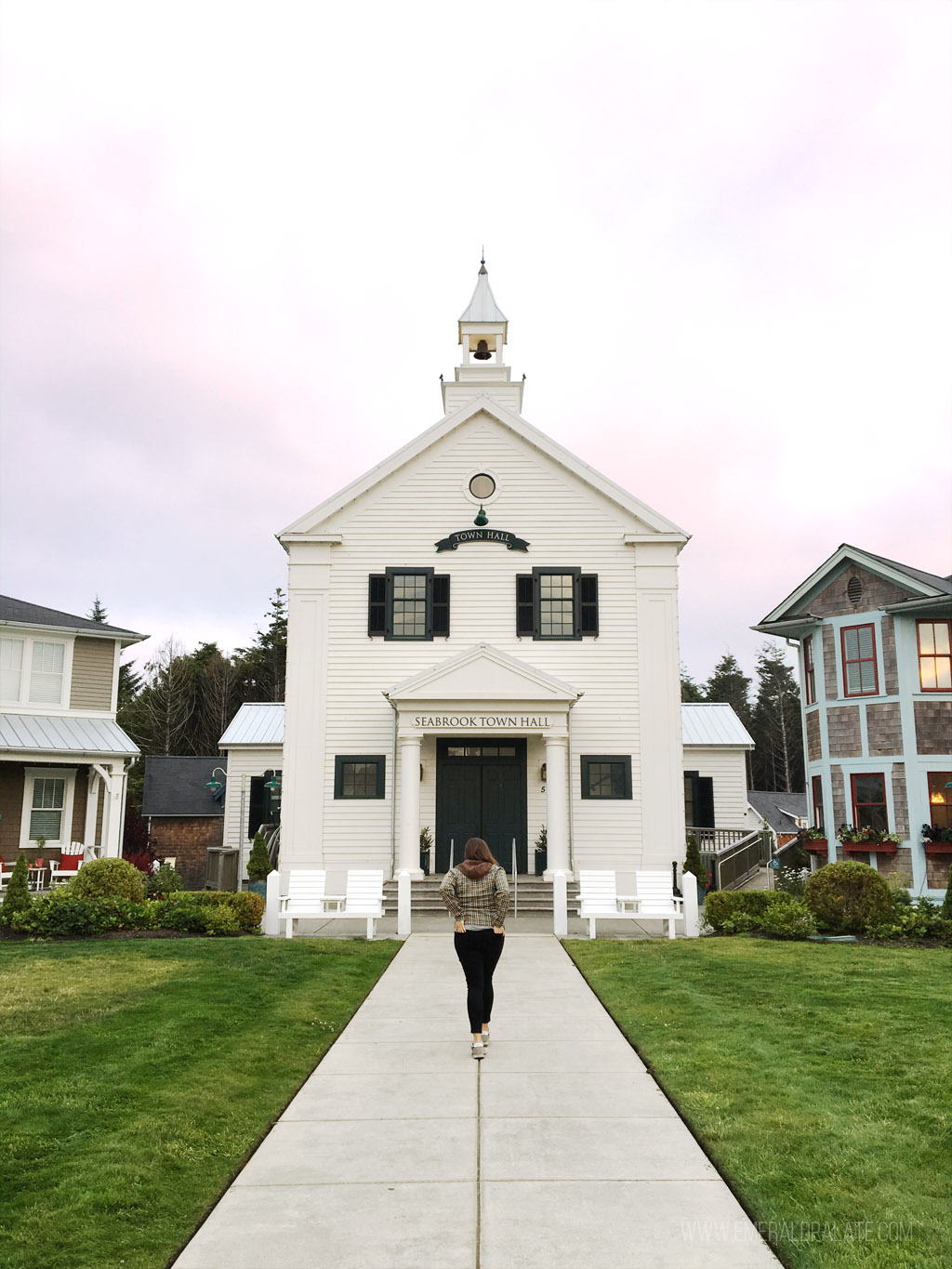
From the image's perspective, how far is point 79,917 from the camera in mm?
16531

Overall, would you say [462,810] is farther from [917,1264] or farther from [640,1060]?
[917,1264]

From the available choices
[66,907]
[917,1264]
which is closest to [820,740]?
[66,907]

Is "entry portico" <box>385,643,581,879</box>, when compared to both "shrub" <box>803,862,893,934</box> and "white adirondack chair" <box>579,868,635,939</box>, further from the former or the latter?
"shrub" <box>803,862,893,934</box>

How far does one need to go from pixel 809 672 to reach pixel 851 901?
11.9m

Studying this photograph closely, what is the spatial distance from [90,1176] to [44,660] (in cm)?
2193

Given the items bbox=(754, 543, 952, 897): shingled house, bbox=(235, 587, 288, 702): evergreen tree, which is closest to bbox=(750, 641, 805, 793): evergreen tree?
bbox=(235, 587, 288, 702): evergreen tree

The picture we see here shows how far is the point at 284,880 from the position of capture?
1992 cm

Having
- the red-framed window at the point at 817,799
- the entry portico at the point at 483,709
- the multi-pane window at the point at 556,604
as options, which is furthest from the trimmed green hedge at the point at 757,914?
the red-framed window at the point at 817,799

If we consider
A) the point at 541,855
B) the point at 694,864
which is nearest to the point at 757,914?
the point at 694,864

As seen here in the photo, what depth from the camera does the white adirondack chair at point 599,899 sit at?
16.5m

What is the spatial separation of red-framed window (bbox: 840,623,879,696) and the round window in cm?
1011

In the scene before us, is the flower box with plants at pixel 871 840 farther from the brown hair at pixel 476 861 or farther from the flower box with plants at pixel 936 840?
the brown hair at pixel 476 861

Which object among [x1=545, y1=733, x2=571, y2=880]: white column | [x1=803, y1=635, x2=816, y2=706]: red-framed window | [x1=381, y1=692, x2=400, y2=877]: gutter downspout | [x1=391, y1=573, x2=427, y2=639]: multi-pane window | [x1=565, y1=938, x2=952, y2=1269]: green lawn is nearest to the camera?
[x1=565, y1=938, x2=952, y2=1269]: green lawn

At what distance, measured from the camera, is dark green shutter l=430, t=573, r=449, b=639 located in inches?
855
